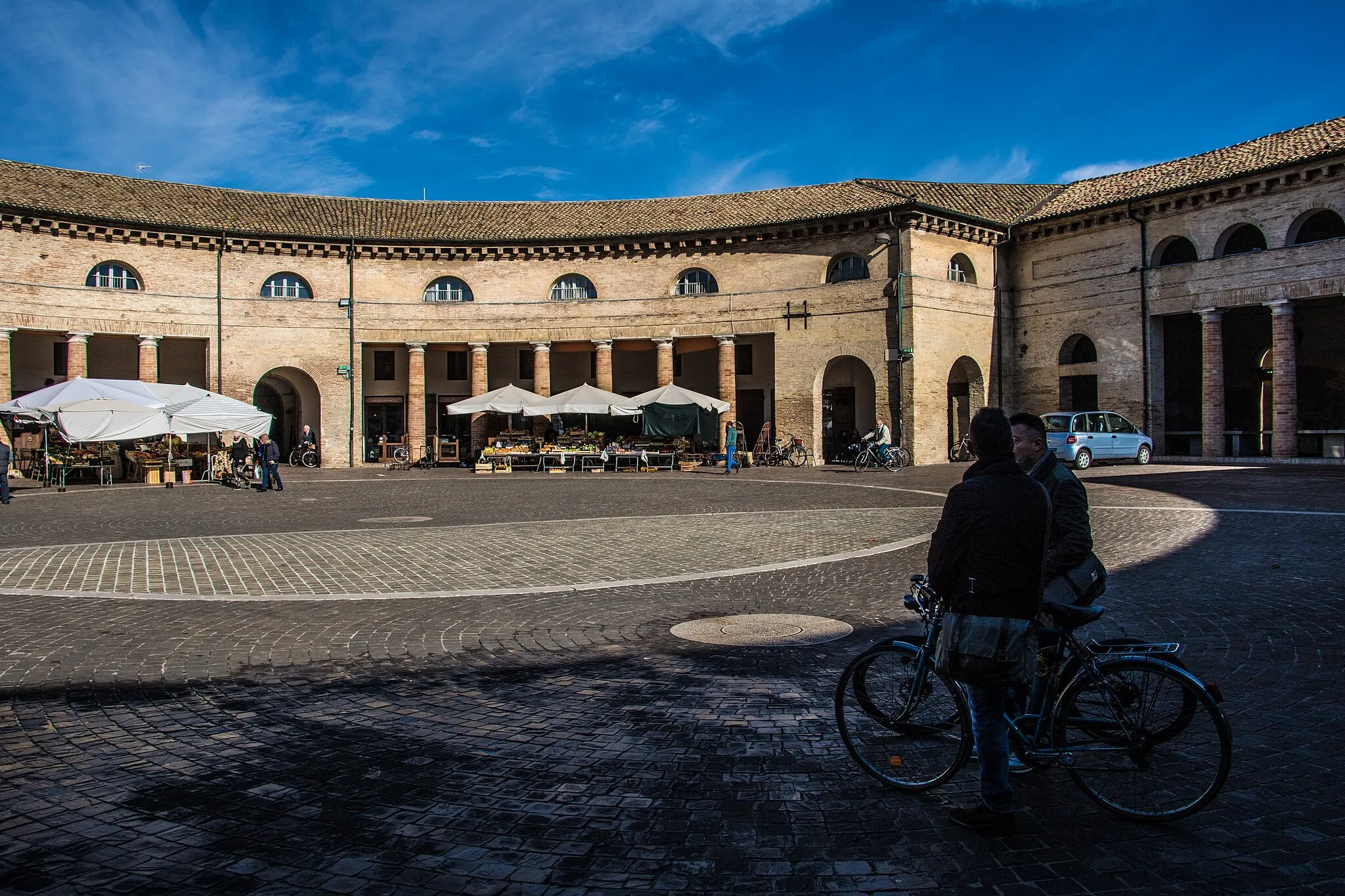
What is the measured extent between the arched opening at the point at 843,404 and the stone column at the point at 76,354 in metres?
28.2

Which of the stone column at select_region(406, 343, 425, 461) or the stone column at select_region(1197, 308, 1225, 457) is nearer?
the stone column at select_region(1197, 308, 1225, 457)

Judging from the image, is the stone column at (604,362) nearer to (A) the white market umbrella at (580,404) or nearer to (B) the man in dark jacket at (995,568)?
(A) the white market umbrella at (580,404)

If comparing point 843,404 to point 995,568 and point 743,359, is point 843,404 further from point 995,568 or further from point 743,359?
point 995,568

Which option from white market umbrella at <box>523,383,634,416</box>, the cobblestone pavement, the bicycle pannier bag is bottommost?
the cobblestone pavement

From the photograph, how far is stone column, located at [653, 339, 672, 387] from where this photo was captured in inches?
1406

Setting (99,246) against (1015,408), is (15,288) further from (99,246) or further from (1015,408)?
(1015,408)

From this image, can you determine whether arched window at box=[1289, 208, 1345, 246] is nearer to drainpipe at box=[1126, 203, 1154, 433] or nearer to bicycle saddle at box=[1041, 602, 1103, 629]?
drainpipe at box=[1126, 203, 1154, 433]

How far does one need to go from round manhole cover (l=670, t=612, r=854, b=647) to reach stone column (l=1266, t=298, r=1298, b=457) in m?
27.9

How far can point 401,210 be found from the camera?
3928 cm

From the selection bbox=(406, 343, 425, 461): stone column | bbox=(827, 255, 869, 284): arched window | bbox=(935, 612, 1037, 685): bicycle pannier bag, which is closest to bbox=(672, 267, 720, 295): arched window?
bbox=(827, 255, 869, 284): arched window

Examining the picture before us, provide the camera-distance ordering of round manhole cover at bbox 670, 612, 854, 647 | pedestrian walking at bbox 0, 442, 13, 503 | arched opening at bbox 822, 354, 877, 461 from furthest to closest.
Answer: arched opening at bbox 822, 354, 877, 461 → pedestrian walking at bbox 0, 442, 13, 503 → round manhole cover at bbox 670, 612, 854, 647

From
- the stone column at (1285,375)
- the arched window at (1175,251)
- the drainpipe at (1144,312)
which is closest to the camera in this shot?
the stone column at (1285,375)

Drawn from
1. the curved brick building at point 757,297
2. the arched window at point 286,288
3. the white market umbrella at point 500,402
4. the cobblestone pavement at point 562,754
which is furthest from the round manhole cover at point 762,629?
the arched window at point 286,288

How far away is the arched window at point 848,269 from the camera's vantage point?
3334 cm
